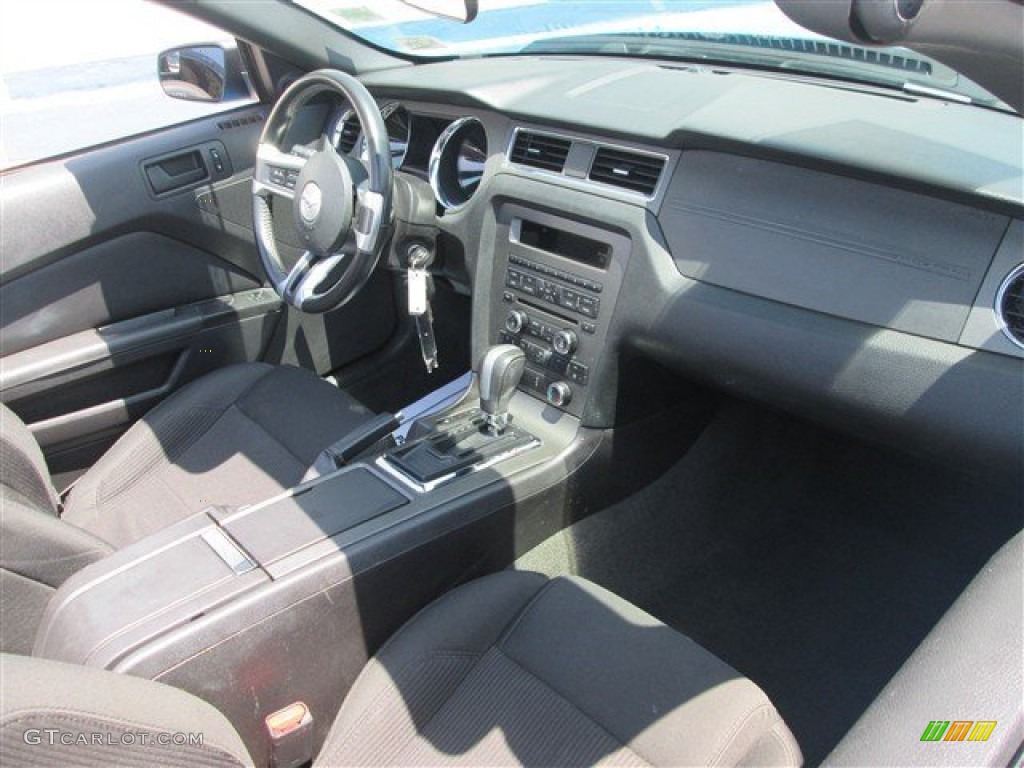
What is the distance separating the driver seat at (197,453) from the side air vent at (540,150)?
28.5 inches

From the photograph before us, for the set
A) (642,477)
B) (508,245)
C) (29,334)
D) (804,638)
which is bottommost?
(804,638)

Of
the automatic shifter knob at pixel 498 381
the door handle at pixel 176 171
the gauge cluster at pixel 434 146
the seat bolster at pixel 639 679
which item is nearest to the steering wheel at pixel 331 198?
the gauge cluster at pixel 434 146

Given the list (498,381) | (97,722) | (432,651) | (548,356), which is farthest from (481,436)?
(97,722)

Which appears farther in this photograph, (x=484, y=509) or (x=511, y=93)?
(x=511, y=93)

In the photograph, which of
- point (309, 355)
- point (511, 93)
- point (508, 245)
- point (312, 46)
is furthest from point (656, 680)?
point (312, 46)

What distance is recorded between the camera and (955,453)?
1.45 m

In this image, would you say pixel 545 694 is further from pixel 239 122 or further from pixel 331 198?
pixel 239 122

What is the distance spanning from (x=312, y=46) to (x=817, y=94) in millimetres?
1360

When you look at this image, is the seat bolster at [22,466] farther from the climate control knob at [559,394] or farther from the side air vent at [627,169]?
the side air vent at [627,169]

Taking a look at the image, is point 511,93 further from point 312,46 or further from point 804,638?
point 804,638

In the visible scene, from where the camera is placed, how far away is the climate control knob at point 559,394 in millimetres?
1875

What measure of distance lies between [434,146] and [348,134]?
287 millimetres

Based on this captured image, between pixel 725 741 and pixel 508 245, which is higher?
pixel 508 245

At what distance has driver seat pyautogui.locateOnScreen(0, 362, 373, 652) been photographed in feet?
6.05
